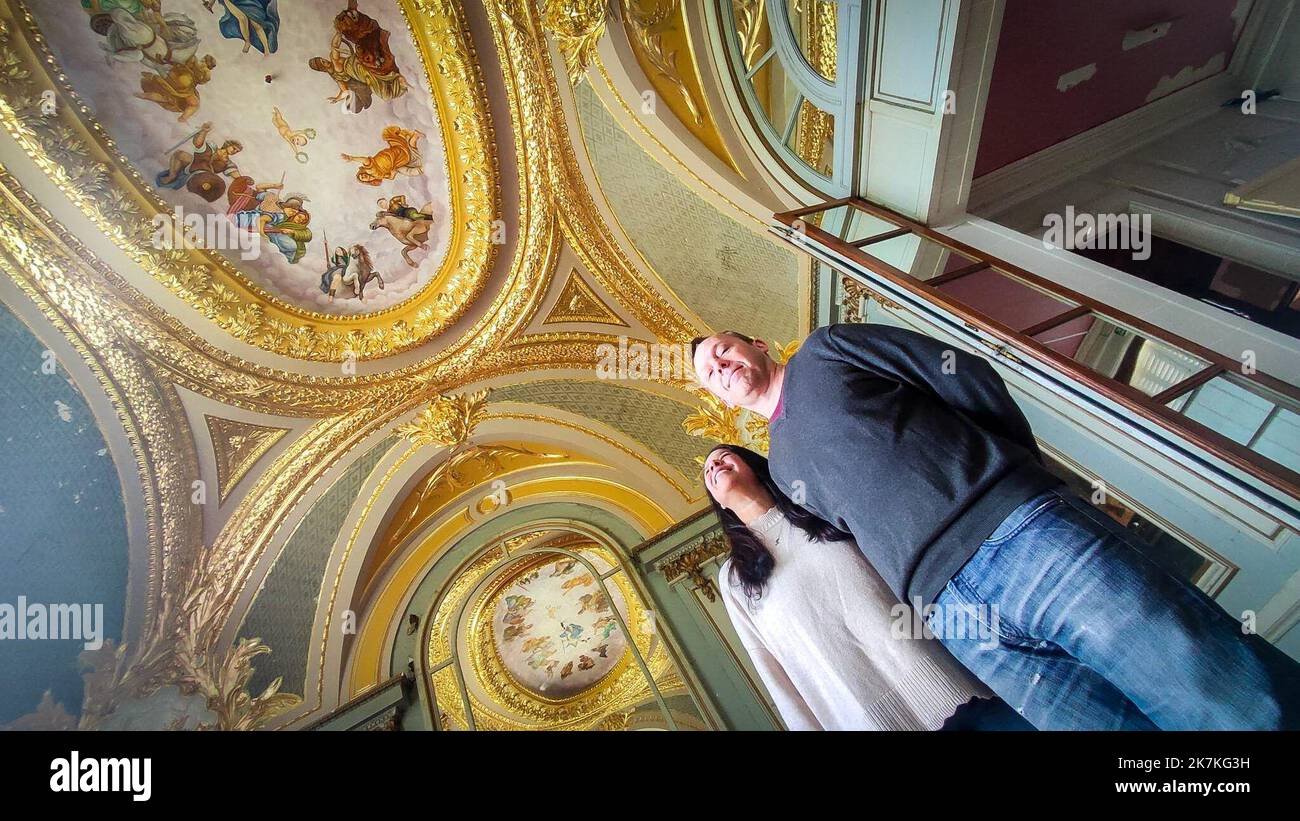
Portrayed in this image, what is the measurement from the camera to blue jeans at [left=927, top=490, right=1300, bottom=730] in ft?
3.42

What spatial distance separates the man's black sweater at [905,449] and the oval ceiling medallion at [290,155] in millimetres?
3375

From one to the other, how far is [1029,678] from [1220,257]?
8.09ft

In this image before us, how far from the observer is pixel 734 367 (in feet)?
6.23

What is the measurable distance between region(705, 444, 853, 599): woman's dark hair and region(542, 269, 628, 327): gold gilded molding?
123 inches

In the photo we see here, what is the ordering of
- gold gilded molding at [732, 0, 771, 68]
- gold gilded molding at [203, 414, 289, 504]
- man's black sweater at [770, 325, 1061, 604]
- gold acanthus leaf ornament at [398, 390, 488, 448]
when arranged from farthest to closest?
gold acanthus leaf ornament at [398, 390, 488, 448] < gold gilded molding at [203, 414, 289, 504] < gold gilded molding at [732, 0, 771, 68] < man's black sweater at [770, 325, 1061, 604]

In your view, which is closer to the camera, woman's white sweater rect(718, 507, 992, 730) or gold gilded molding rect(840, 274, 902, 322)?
woman's white sweater rect(718, 507, 992, 730)

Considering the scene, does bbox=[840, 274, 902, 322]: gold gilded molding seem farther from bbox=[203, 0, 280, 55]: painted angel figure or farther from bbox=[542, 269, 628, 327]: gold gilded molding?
bbox=[203, 0, 280, 55]: painted angel figure

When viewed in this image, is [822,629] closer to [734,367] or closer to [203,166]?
[734,367]

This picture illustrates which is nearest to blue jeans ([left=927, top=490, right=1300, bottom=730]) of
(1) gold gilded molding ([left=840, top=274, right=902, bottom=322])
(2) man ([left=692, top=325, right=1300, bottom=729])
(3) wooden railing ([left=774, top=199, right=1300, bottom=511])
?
(2) man ([left=692, top=325, right=1300, bottom=729])

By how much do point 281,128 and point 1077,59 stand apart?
4.69 metres

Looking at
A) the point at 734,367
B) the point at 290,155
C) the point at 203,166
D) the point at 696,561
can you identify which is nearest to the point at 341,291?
the point at 290,155

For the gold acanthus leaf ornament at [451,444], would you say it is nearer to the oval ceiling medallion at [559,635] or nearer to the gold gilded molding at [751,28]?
the oval ceiling medallion at [559,635]
